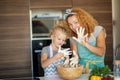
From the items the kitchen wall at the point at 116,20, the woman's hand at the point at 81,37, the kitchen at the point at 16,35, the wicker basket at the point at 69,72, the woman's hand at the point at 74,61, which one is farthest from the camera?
the kitchen wall at the point at 116,20

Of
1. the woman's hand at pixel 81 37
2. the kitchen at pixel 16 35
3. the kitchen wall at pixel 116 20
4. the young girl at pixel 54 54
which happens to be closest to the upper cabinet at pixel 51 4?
the kitchen at pixel 16 35

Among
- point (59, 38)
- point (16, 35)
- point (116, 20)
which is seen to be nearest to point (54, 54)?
point (59, 38)

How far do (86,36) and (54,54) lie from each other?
0.31 meters

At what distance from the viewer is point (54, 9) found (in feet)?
10.8

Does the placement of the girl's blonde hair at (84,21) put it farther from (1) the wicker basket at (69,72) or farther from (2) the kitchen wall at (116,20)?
(2) the kitchen wall at (116,20)

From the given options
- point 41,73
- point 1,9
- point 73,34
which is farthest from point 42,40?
point 73,34

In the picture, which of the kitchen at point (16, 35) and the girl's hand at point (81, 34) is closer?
the girl's hand at point (81, 34)

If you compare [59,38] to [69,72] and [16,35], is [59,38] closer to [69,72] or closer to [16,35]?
[69,72]

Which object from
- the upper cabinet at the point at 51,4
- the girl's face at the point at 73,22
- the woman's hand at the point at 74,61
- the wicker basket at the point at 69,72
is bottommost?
the wicker basket at the point at 69,72

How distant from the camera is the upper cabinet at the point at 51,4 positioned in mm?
3205

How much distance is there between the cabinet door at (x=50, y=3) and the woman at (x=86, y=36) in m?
1.31

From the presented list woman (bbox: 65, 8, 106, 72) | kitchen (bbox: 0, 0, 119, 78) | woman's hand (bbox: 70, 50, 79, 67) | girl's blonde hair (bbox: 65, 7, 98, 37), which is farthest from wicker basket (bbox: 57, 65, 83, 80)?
kitchen (bbox: 0, 0, 119, 78)

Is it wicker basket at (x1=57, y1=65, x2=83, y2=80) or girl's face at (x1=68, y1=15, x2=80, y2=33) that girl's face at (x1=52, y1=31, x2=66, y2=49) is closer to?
girl's face at (x1=68, y1=15, x2=80, y2=33)

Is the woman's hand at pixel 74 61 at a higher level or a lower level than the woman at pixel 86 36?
lower
